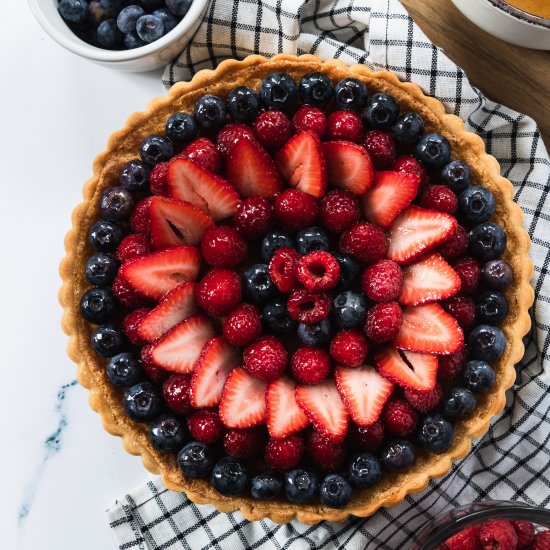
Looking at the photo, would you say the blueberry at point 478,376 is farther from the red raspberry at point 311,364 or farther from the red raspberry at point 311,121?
the red raspberry at point 311,121

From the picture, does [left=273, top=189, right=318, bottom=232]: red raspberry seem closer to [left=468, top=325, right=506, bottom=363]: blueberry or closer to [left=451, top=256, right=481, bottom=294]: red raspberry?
[left=451, top=256, right=481, bottom=294]: red raspberry

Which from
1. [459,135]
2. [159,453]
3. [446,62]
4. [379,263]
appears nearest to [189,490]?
[159,453]

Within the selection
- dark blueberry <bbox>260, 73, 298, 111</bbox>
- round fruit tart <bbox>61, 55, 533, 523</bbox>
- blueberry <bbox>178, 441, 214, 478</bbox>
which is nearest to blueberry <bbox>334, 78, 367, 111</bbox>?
round fruit tart <bbox>61, 55, 533, 523</bbox>

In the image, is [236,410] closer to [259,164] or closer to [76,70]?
[259,164]

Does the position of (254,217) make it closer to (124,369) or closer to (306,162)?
(306,162)

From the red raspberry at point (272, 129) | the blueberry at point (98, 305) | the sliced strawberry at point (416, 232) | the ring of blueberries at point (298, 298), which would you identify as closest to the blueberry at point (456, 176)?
the ring of blueberries at point (298, 298)

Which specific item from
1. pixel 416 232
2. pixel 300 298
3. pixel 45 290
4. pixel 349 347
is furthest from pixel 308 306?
pixel 45 290

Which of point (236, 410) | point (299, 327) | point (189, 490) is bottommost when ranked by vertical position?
point (189, 490)
